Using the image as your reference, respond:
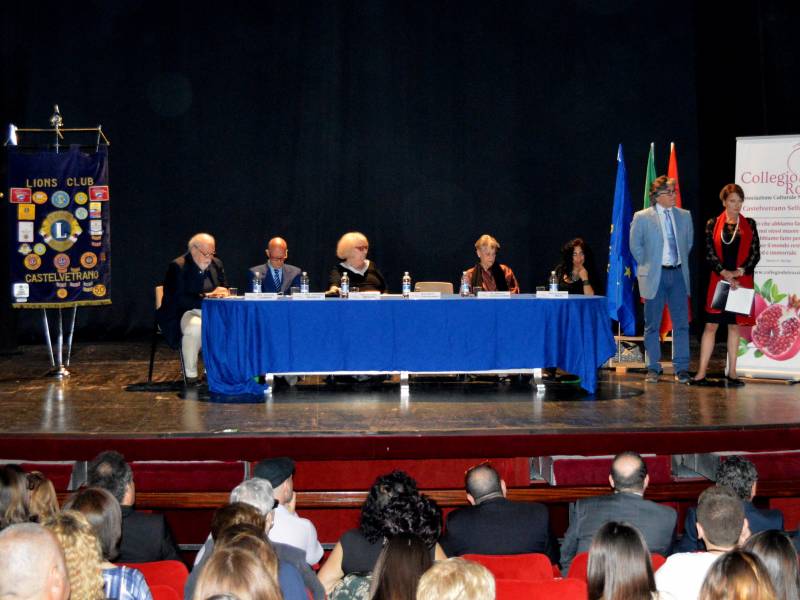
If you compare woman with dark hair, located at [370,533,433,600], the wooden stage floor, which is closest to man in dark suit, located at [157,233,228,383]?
the wooden stage floor

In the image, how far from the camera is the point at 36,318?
9.71 m

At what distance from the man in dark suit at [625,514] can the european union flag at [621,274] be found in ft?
15.0

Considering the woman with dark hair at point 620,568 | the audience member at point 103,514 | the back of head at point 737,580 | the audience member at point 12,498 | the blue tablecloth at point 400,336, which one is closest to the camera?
the back of head at point 737,580

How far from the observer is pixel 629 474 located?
339 cm

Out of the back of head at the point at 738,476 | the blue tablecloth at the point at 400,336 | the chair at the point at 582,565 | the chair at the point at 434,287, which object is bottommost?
the chair at the point at 582,565

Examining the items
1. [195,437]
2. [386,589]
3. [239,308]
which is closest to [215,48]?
[239,308]

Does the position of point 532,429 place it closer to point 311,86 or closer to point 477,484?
point 477,484

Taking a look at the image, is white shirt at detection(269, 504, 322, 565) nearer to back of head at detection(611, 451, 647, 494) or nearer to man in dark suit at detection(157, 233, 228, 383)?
back of head at detection(611, 451, 647, 494)

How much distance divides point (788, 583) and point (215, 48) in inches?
328

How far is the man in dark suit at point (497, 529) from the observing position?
3229 millimetres

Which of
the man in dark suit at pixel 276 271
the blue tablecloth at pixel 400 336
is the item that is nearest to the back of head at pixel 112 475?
the blue tablecloth at pixel 400 336

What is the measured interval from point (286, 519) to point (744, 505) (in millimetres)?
1516

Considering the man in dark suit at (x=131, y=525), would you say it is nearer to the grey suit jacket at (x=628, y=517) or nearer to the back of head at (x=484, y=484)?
the back of head at (x=484, y=484)

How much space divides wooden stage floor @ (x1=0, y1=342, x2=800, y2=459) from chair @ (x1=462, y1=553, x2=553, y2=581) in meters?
2.20
